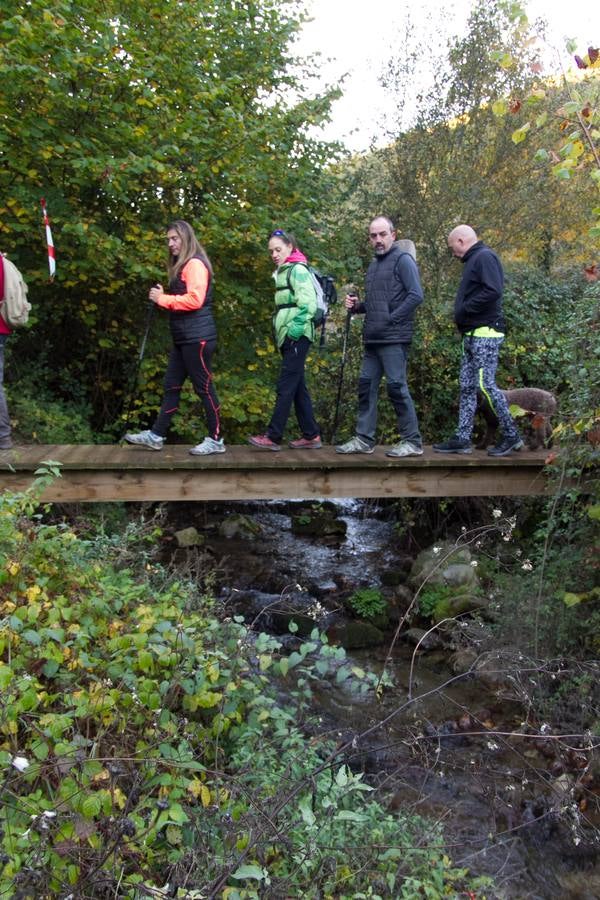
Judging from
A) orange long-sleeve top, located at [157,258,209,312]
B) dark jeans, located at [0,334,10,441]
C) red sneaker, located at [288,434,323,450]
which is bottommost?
red sneaker, located at [288,434,323,450]

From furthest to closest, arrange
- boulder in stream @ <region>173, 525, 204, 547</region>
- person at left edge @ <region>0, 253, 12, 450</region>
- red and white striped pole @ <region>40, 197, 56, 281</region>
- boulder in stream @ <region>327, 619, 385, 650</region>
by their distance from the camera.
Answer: boulder in stream @ <region>173, 525, 204, 547</region>
boulder in stream @ <region>327, 619, 385, 650</region>
red and white striped pole @ <region>40, 197, 56, 281</region>
person at left edge @ <region>0, 253, 12, 450</region>

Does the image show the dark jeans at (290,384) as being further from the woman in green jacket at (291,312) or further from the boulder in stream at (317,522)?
the boulder in stream at (317,522)

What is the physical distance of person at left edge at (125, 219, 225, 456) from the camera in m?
5.35

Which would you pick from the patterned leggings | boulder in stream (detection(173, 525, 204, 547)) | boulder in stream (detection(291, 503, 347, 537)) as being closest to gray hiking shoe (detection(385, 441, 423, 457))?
the patterned leggings

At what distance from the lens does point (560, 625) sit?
534 centimetres

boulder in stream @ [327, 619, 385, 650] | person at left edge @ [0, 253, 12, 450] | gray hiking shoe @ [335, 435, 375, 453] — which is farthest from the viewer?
boulder in stream @ [327, 619, 385, 650]

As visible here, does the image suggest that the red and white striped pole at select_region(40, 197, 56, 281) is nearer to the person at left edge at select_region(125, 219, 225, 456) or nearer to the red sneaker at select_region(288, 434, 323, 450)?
the person at left edge at select_region(125, 219, 225, 456)

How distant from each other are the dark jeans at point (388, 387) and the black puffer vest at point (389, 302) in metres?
0.10

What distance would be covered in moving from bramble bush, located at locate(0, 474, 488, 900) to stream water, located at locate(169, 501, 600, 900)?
0.29 meters

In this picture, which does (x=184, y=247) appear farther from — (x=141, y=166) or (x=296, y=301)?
(x=141, y=166)

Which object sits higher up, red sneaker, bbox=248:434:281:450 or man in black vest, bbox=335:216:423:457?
man in black vest, bbox=335:216:423:457

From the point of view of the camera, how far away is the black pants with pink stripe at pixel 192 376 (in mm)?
5574

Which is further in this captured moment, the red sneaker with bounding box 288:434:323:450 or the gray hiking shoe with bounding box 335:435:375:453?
the red sneaker with bounding box 288:434:323:450

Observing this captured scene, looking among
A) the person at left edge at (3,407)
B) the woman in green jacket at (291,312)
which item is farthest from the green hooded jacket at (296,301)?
the person at left edge at (3,407)
